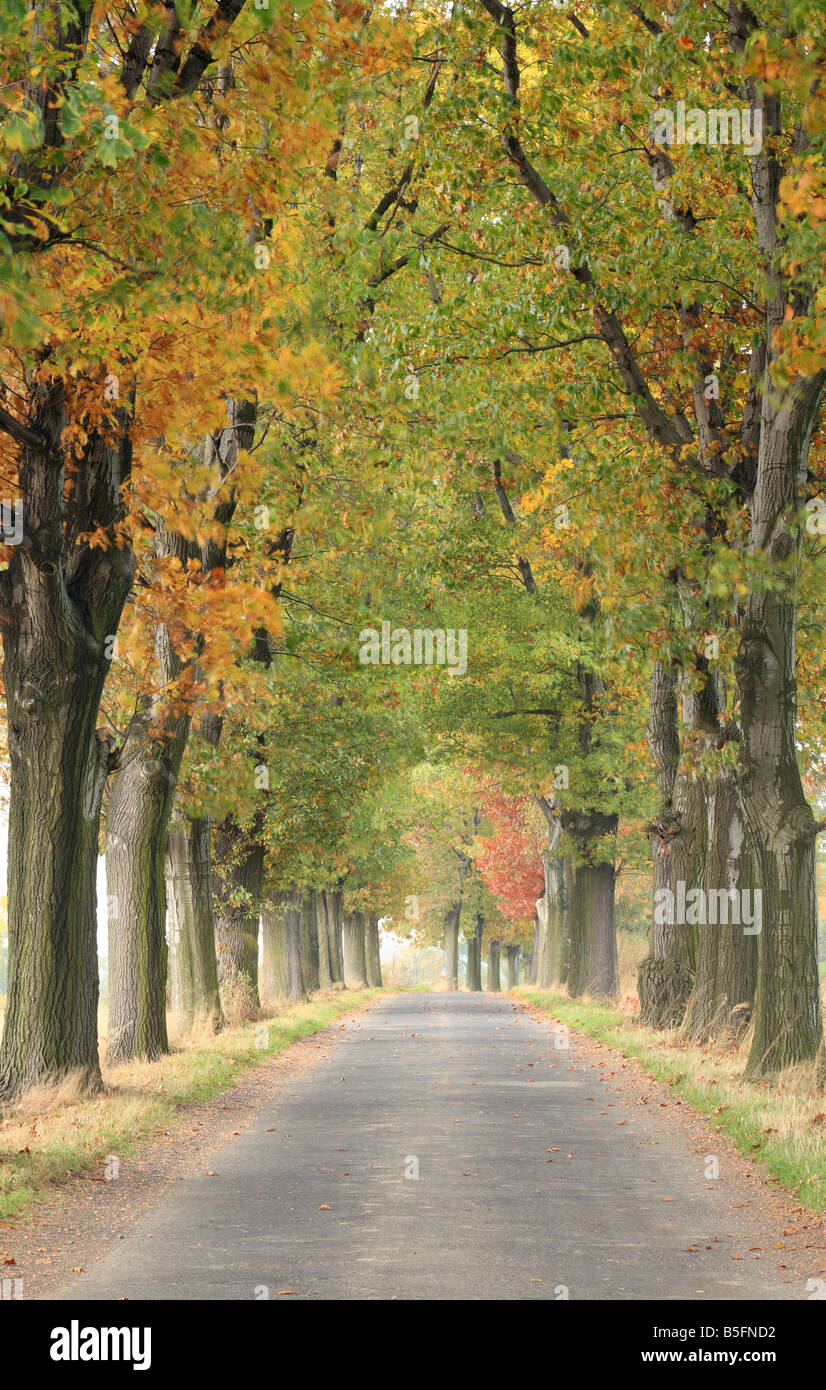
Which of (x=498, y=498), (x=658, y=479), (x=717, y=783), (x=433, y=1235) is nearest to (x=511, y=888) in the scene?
(x=498, y=498)

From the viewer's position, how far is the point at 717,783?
18234mm

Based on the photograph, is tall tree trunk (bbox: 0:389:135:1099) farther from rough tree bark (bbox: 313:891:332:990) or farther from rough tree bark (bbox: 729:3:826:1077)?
rough tree bark (bbox: 313:891:332:990)

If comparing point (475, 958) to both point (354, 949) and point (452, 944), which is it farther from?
point (354, 949)

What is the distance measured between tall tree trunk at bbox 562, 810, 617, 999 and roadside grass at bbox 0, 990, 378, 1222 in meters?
13.3

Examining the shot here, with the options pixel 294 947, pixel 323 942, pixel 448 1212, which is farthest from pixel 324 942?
pixel 448 1212

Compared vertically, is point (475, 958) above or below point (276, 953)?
below

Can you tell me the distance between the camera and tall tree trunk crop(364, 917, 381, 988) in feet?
219

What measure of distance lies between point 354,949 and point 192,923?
41.8 m

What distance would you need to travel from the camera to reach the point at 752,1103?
12227 mm

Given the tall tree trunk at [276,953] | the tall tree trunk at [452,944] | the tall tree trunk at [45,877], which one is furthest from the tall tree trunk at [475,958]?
the tall tree trunk at [45,877]

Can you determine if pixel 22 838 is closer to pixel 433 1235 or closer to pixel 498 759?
pixel 433 1235

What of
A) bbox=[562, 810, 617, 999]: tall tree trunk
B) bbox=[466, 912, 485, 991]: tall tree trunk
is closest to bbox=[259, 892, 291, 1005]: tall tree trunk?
bbox=[562, 810, 617, 999]: tall tree trunk

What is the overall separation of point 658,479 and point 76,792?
716 centimetres

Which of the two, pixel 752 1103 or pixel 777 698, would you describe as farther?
pixel 777 698
